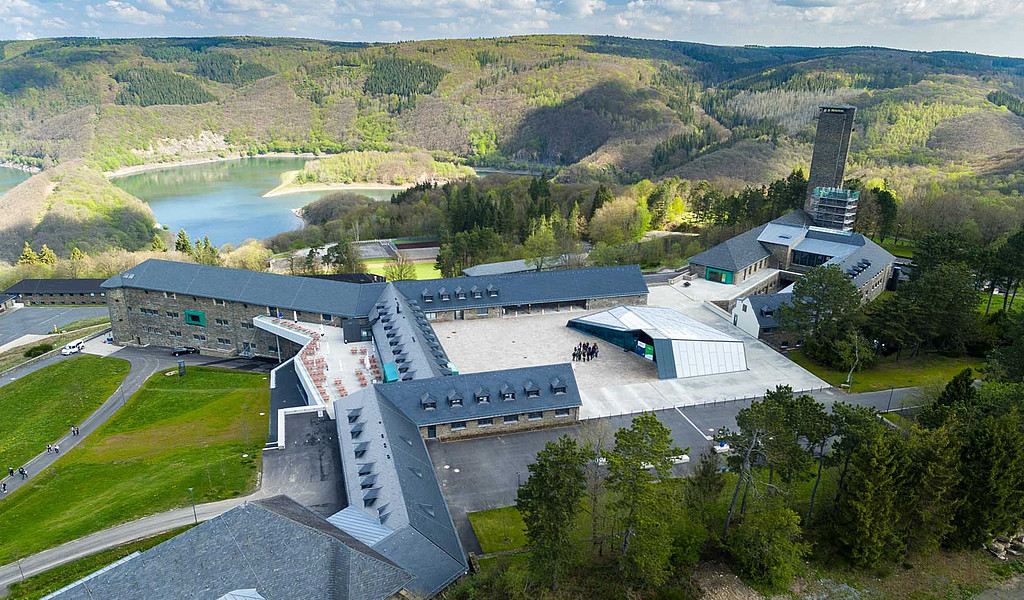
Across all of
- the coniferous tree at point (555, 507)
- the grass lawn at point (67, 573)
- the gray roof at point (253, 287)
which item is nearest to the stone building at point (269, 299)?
the gray roof at point (253, 287)

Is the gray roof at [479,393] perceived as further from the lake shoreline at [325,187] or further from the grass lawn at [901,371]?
the lake shoreline at [325,187]

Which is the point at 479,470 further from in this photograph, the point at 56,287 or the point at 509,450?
the point at 56,287

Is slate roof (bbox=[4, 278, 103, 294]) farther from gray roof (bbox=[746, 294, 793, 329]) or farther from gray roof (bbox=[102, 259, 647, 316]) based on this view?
gray roof (bbox=[746, 294, 793, 329])

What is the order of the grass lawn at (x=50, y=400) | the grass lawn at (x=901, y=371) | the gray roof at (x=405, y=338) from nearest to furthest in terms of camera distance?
1. the gray roof at (x=405, y=338)
2. the grass lawn at (x=50, y=400)
3. the grass lawn at (x=901, y=371)

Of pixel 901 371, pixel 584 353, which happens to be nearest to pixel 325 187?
pixel 584 353

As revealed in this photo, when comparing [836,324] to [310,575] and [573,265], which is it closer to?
[573,265]

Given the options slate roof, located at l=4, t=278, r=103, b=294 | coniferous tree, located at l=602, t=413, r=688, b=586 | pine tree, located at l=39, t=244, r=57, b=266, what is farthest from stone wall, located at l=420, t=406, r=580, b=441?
pine tree, located at l=39, t=244, r=57, b=266
